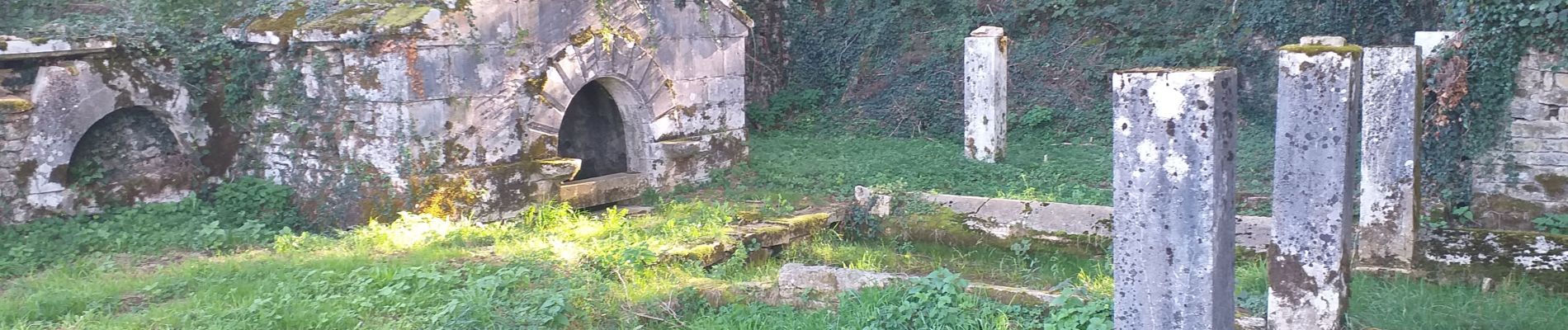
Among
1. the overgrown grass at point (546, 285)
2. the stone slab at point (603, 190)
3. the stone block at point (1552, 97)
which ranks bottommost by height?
the overgrown grass at point (546, 285)

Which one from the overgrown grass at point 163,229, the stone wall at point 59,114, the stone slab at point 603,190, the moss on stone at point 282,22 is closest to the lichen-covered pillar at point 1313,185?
the stone slab at point 603,190

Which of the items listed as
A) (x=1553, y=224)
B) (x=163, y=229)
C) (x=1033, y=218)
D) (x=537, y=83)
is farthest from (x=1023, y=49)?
(x=163, y=229)

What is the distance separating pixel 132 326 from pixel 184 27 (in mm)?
3926

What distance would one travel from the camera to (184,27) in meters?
8.63

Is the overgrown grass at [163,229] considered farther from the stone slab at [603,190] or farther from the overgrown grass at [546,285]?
the stone slab at [603,190]

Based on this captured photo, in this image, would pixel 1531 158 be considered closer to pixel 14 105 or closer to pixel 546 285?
pixel 546 285

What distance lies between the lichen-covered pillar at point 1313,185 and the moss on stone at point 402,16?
A: 5637mm

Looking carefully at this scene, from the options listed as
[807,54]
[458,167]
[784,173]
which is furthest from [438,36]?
[807,54]

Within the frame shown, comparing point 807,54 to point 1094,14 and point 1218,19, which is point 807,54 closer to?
point 1094,14

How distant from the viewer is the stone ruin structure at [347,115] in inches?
308

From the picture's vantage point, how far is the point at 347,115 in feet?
27.2

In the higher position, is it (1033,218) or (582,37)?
(582,37)

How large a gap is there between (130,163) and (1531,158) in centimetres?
1023

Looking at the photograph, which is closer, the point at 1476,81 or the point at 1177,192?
the point at 1177,192
